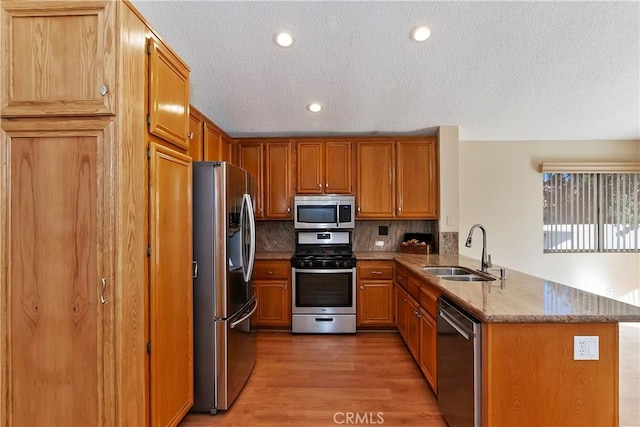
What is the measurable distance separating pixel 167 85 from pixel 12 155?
0.77 meters

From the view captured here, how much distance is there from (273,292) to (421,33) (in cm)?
299

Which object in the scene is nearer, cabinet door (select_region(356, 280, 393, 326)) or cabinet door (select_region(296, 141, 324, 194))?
cabinet door (select_region(356, 280, 393, 326))

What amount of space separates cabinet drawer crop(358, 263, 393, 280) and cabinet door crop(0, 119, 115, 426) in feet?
8.96

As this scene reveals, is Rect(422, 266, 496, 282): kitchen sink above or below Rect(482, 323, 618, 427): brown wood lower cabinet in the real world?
Result: above

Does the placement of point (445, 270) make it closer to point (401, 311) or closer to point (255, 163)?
point (401, 311)

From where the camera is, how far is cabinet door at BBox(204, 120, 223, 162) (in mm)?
3285

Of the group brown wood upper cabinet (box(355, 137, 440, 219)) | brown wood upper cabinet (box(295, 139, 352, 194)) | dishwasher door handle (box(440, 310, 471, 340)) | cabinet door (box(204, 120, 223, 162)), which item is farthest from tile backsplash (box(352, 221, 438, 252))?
dishwasher door handle (box(440, 310, 471, 340))

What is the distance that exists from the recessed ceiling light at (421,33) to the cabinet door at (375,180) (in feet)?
5.17

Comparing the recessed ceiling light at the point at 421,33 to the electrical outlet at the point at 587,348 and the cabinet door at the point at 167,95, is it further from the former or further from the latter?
the electrical outlet at the point at 587,348

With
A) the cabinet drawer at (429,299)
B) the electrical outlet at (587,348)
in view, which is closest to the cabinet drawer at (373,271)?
the cabinet drawer at (429,299)

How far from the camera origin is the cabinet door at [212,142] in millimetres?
3285

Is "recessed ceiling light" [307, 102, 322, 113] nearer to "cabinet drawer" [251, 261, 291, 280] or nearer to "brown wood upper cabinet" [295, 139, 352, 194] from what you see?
"brown wood upper cabinet" [295, 139, 352, 194]

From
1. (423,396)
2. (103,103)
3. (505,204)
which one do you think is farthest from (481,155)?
(103,103)

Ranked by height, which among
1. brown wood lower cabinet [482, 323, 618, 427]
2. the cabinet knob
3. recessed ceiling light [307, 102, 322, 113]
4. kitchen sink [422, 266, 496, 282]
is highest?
recessed ceiling light [307, 102, 322, 113]
